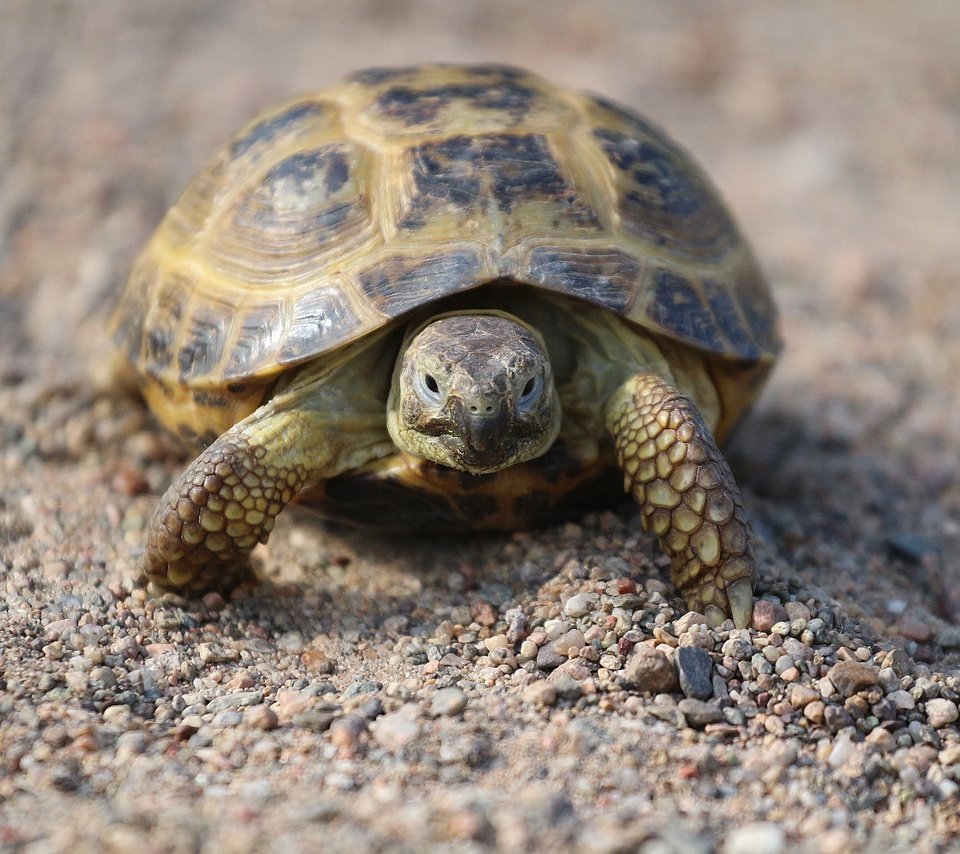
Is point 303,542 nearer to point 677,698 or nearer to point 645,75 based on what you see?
point 677,698

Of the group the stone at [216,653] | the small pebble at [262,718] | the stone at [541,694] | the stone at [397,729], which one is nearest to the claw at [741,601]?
the stone at [541,694]

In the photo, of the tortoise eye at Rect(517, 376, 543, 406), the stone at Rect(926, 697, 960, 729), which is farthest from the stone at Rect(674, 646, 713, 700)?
the tortoise eye at Rect(517, 376, 543, 406)

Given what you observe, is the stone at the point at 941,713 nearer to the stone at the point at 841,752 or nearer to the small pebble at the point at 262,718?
the stone at the point at 841,752

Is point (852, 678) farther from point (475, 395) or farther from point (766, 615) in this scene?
point (475, 395)

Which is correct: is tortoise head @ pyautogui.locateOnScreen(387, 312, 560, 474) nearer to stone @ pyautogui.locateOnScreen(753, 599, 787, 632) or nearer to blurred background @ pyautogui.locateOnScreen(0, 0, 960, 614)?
stone @ pyautogui.locateOnScreen(753, 599, 787, 632)

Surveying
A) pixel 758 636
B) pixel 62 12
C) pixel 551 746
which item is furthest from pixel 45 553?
pixel 62 12
